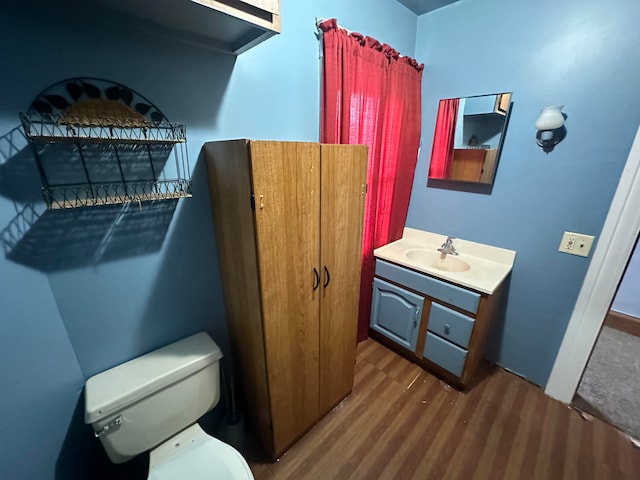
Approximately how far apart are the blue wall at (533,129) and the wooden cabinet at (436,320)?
0.31 meters

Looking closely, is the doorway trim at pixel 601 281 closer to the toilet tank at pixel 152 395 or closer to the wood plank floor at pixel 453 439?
the wood plank floor at pixel 453 439

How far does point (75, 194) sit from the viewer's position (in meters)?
0.88

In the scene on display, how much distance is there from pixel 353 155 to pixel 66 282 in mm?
1234

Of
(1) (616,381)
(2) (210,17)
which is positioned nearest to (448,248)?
(1) (616,381)

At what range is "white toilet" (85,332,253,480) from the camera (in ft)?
3.12

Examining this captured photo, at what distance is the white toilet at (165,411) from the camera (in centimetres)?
95

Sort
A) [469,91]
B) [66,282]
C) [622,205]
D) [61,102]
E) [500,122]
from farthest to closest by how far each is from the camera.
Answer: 1. [469,91]
2. [500,122]
3. [622,205]
4. [66,282]
5. [61,102]

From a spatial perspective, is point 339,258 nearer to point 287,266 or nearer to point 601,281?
point 287,266

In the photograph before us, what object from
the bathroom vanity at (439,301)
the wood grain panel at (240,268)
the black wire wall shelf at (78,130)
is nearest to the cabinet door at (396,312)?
the bathroom vanity at (439,301)

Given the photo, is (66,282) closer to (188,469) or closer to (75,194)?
(75,194)

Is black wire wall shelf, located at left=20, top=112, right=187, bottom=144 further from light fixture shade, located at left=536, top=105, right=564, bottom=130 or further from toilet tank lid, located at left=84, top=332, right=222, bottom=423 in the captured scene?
light fixture shade, located at left=536, top=105, right=564, bottom=130

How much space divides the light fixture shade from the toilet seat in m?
2.23

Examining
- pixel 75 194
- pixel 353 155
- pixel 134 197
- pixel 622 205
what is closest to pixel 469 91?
pixel 622 205

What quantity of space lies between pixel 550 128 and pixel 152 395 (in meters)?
2.38
